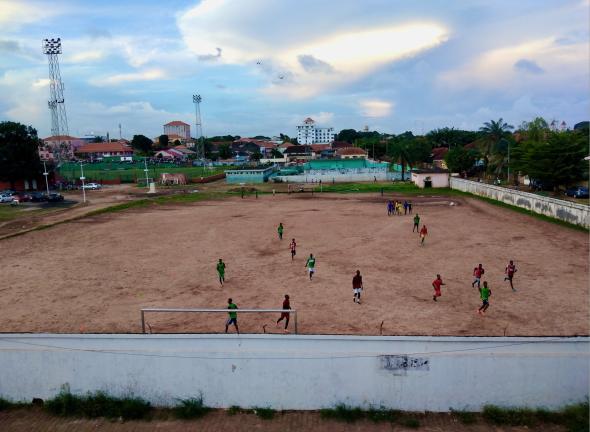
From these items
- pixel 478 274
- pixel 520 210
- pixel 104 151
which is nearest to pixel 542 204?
pixel 520 210

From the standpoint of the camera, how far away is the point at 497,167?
5431cm

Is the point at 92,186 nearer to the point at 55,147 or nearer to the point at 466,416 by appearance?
the point at 55,147

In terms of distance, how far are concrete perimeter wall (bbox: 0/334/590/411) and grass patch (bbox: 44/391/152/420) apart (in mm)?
164

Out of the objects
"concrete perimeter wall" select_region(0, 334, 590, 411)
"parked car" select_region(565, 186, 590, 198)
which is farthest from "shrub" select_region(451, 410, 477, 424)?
"parked car" select_region(565, 186, 590, 198)

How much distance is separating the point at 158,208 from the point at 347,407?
35354 millimetres

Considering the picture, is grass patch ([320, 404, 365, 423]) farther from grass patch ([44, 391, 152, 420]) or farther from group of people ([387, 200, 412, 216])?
group of people ([387, 200, 412, 216])

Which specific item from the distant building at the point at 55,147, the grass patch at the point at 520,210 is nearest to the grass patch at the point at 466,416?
the grass patch at the point at 520,210

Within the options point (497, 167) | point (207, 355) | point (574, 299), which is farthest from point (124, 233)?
point (497, 167)

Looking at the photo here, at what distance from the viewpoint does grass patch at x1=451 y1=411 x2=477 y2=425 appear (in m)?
8.67

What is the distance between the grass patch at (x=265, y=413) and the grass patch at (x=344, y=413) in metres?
1.05

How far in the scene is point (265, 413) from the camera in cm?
899

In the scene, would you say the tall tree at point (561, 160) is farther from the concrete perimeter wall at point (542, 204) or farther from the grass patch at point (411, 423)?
the grass patch at point (411, 423)

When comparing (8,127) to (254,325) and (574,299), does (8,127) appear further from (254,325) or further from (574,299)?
(574,299)

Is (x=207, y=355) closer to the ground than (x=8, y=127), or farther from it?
closer to the ground
